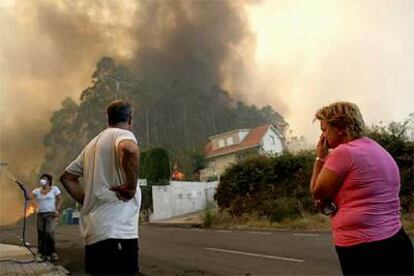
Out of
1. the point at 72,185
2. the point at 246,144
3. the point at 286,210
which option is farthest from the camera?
the point at 246,144

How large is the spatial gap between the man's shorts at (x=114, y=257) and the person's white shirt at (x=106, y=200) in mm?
34

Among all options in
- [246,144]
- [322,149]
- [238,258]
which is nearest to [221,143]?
[246,144]

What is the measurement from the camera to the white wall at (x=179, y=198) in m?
29.6

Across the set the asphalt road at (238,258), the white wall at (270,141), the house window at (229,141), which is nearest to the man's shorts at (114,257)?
the asphalt road at (238,258)

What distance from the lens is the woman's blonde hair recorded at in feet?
8.50

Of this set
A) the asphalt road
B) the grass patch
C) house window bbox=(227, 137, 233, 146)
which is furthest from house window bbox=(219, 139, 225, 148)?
the asphalt road

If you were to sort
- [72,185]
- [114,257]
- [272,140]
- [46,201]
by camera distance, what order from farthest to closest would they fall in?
[272,140], [46,201], [72,185], [114,257]

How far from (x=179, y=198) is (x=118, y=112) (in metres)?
28.0

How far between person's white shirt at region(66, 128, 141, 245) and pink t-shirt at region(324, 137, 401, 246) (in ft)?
3.60

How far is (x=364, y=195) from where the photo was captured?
2.41m

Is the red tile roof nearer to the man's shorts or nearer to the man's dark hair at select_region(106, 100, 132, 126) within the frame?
the man's dark hair at select_region(106, 100, 132, 126)

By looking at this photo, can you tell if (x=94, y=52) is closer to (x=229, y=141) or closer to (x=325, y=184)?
(x=229, y=141)

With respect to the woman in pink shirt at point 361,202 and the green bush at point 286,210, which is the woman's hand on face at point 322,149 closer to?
the woman in pink shirt at point 361,202

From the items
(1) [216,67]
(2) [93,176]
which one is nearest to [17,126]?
(1) [216,67]
